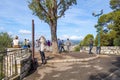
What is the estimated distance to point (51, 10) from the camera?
2342 centimetres

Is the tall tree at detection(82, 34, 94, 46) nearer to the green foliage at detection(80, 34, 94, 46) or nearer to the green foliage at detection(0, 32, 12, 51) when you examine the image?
the green foliage at detection(80, 34, 94, 46)

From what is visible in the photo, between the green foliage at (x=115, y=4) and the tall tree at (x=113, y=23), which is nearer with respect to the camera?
the tall tree at (x=113, y=23)

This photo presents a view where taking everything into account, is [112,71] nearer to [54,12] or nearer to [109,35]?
[54,12]

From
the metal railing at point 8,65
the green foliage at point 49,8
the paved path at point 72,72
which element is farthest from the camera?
the green foliage at point 49,8

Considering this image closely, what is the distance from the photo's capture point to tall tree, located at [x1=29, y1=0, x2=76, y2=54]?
2321 cm

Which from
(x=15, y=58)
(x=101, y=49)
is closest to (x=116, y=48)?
(x=101, y=49)

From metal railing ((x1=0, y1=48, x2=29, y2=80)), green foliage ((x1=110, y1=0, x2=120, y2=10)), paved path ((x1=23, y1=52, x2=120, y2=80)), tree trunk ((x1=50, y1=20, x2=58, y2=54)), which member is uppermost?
green foliage ((x1=110, y1=0, x2=120, y2=10))

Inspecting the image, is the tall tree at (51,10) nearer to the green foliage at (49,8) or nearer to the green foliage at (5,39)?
the green foliage at (49,8)

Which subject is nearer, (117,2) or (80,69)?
(80,69)

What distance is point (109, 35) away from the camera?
34969 mm

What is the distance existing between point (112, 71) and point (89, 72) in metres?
1.32

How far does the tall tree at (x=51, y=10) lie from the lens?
2321 cm

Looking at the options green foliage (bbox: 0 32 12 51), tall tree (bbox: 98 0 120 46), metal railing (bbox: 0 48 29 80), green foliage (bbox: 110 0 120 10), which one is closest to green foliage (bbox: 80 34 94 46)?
tall tree (bbox: 98 0 120 46)

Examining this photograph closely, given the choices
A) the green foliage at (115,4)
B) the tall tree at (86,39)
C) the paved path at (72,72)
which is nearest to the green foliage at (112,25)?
the green foliage at (115,4)
